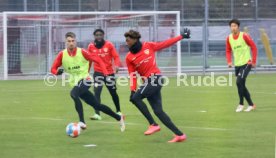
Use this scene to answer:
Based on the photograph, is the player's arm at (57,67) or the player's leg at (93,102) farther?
the player's arm at (57,67)

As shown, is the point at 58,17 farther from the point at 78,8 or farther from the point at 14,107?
the point at 14,107

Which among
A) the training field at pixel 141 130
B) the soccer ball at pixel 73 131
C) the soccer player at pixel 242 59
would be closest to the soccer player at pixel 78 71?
the training field at pixel 141 130

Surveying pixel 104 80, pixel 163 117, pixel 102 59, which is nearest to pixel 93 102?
pixel 163 117

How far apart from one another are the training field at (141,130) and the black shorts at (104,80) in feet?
2.43

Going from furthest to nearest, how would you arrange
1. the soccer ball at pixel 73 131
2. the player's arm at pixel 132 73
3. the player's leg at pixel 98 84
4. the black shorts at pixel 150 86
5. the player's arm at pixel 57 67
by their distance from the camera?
the player's leg at pixel 98 84 < the player's arm at pixel 57 67 < the player's arm at pixel 132 73 < the soccer ball at pixel 73 131 < the black shorts at pixel 150 86

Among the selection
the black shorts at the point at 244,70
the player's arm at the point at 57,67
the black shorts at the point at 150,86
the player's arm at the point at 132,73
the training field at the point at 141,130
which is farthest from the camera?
the black shorts at the point at 244,70

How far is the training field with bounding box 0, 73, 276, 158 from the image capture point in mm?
11008

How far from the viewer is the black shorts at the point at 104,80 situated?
16047 mm

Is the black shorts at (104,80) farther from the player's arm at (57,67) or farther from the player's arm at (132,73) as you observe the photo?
the player's arm at (132,73)

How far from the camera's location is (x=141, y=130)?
13.7 m

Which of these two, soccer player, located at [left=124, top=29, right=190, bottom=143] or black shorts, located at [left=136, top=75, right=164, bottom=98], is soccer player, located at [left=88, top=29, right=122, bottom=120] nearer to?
soccer player, located at [left=124, top=29, right=190, bottom=143]

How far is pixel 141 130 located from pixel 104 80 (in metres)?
2.86

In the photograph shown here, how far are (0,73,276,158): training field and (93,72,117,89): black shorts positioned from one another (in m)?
0.74

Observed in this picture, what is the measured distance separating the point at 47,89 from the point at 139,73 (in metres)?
13.9
